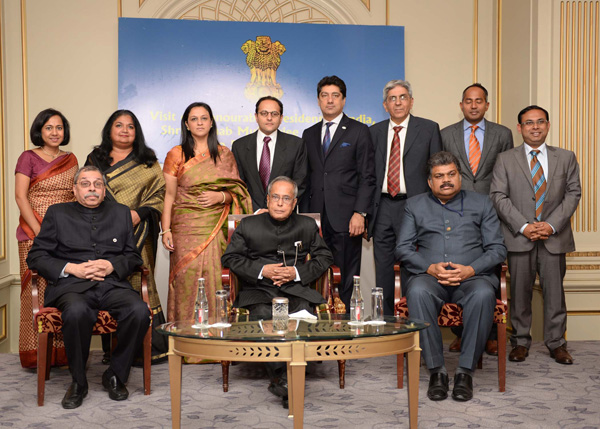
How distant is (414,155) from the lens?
15.2 ft

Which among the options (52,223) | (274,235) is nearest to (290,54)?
(274,235)

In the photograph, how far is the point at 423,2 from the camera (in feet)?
19.0

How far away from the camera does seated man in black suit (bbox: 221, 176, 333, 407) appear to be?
3.90 m

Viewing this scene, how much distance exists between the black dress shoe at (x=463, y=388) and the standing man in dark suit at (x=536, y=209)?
40.1 inches

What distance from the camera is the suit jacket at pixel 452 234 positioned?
4.07m

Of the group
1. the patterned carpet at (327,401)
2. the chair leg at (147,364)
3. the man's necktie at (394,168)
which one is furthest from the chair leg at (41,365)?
the man's necktie at (394,168)

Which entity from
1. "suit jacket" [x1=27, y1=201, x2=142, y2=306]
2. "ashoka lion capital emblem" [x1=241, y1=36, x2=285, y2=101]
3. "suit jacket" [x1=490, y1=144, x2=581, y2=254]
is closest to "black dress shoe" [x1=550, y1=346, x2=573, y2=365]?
"suit jacket" [x1=490, y1=144, x2=581, y2=254]

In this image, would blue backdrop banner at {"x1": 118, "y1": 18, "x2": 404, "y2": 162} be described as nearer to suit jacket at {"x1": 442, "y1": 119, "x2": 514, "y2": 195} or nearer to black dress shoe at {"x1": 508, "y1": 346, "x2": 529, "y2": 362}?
suit jacket at {"x1": 442, "y1": 119, "x2": 514, "y2": 195}

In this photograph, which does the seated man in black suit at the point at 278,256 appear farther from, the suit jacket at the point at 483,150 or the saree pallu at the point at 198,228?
the suit jacket at the point at 483,150

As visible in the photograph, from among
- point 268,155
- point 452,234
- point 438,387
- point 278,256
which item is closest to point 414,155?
point 452,234

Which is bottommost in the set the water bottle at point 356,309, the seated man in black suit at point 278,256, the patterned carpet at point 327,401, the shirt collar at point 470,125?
the patterned carpet at point 327,401

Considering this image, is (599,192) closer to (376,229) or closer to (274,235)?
(376,229)

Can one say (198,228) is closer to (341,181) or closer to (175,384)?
(341,181)

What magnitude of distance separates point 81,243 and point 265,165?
54.2 inches
